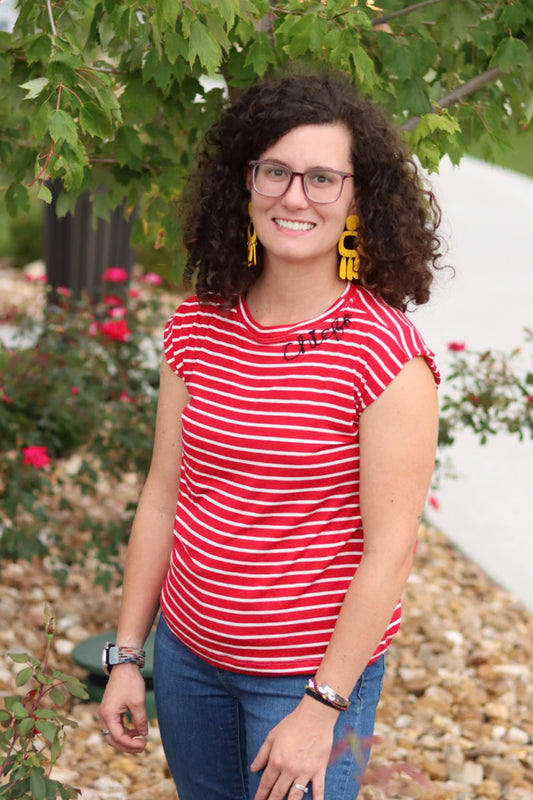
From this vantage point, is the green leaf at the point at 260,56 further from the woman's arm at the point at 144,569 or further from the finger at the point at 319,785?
the finger at the point at 319,785

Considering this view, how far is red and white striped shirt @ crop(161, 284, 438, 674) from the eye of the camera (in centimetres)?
160

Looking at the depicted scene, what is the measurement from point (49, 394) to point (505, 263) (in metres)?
6.60

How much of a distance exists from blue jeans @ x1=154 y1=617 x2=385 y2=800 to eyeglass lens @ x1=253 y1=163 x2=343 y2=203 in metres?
0.78

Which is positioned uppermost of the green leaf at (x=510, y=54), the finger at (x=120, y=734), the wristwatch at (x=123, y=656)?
the green leaf at (x=510, y=54)

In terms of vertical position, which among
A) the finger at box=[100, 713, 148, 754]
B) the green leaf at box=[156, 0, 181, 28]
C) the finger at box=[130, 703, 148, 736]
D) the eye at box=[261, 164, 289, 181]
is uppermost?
the green leaf at box=[156, 0, 181, 28]

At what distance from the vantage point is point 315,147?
165cm

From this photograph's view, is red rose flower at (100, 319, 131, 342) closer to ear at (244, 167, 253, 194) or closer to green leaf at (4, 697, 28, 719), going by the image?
ear at (244, 167, 253, 194)

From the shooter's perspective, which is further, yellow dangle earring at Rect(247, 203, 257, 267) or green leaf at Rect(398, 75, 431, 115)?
green leaf at Rect(398, 75, 431, 115)

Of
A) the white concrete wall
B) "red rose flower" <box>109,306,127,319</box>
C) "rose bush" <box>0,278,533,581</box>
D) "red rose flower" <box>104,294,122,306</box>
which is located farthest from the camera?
the white concrete wall

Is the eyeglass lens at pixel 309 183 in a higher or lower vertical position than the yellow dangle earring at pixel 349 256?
higher

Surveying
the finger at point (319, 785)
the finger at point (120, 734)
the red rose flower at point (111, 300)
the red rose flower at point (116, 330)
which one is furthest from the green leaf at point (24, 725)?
the red rose flower at point (111, 300)

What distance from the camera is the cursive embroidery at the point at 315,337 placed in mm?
1631

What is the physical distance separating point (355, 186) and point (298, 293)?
7.9 inches

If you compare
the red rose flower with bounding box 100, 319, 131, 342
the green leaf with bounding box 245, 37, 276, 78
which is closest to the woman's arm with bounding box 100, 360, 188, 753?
the green leaf with bounding box 245, 37, 276, 78
